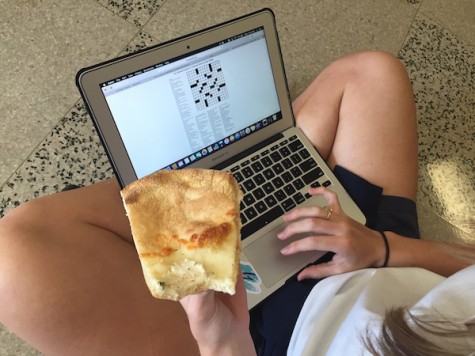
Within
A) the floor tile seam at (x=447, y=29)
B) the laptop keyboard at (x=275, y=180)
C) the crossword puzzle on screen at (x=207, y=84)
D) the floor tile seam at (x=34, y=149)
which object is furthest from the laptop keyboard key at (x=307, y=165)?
the floor tile seam at (x=447, y=29)

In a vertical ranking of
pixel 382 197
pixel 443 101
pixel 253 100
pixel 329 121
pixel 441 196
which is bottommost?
pixel 441 196

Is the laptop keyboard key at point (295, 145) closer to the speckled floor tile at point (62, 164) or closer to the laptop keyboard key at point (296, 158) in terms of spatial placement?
the laptop keyboard key at point (296, 158)

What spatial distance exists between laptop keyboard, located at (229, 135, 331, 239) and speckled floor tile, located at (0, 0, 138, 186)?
56 cm

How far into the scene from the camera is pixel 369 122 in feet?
2.75

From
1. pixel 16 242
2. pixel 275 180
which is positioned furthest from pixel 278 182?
pixel 16 242

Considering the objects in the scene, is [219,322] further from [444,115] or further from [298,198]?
[444,115]

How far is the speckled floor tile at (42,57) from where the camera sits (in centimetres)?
103

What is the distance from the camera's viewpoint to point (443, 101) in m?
1.26

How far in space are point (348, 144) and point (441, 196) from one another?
45cm

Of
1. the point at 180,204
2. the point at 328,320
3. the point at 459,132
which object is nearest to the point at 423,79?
the point at 459,132

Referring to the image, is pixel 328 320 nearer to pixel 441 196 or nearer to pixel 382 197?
pixel 382 197

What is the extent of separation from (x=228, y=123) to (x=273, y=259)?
26cm

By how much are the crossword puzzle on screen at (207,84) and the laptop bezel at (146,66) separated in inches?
1.5

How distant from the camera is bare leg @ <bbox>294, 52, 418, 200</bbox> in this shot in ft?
2.69
